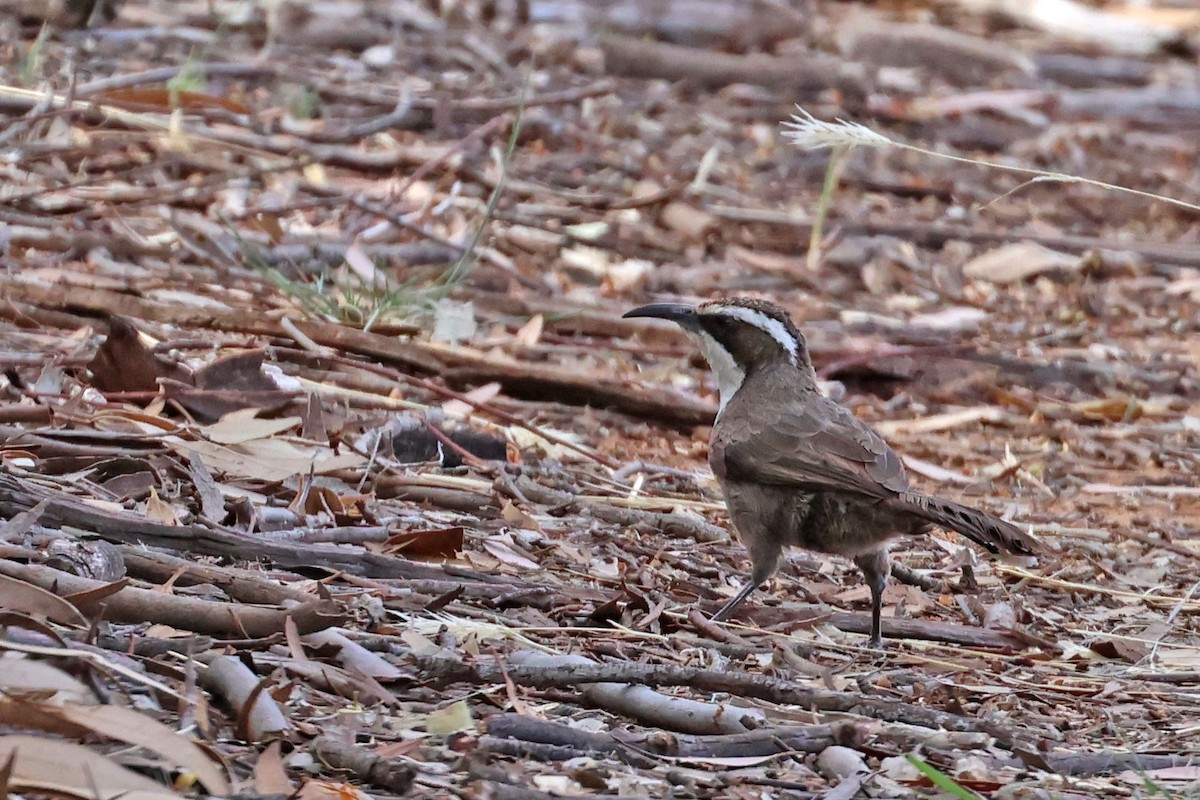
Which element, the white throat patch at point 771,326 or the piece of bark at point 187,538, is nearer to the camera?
the piece of bark at point 187,538

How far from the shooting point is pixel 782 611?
520 centimetres

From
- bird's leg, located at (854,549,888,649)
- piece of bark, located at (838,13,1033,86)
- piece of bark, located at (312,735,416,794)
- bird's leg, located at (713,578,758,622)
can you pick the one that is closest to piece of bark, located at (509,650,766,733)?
piece of bark, located at (312,735,416,794)

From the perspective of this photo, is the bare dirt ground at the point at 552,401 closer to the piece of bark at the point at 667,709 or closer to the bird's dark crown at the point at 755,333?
the piece of bark at the point at 667,709

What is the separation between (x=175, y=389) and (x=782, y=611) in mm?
2080

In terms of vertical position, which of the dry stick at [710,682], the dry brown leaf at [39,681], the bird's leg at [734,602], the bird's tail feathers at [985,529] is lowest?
the bird's leg at [734,602]

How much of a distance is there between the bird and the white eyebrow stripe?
0.18 m

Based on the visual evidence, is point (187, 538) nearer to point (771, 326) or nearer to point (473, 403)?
point (473, 403)

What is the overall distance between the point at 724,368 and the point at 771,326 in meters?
0.25

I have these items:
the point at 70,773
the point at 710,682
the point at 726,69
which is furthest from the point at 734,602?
the point at 726,69

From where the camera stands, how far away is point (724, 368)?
6164 mm

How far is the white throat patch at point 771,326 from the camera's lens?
6.04 meters

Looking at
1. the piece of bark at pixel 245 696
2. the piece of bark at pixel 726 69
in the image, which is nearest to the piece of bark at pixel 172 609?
the piece of bark at pixel 245 696

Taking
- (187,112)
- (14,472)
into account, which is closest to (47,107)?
(187,112)

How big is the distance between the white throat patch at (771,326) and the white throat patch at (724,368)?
154 millimetres
